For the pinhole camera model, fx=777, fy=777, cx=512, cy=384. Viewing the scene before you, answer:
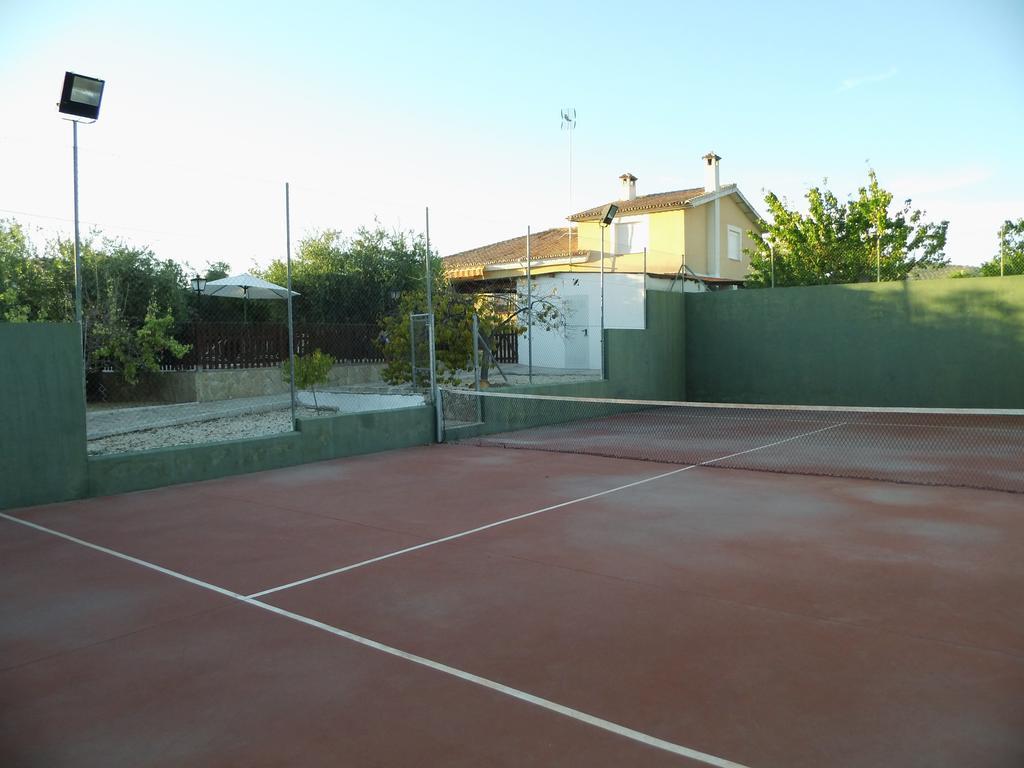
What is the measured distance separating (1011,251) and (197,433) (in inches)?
1055

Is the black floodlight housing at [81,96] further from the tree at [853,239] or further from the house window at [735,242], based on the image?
the house window at [735,242]

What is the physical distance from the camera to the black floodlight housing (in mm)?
7270

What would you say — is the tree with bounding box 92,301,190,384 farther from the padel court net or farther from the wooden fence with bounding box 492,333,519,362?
the wooden fence with bounding box 492,333,519,362

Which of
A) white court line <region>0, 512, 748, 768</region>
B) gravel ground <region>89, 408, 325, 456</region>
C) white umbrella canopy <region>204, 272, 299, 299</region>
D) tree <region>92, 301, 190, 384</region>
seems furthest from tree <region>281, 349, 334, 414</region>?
white court line <region>0, 512, 748, 768</region>

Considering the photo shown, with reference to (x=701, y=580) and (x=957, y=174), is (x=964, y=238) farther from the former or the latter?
(x=701, y=580)

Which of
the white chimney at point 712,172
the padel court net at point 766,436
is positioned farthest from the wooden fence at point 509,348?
the white chimney at point 712,172

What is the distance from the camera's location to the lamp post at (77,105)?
7.27 meters

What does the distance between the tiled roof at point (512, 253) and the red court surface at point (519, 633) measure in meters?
17.5

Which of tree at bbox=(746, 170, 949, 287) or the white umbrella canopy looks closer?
the white umbrella canopy

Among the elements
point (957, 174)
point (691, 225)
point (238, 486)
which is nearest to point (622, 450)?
point (238, 486)

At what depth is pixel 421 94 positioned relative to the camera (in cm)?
1374

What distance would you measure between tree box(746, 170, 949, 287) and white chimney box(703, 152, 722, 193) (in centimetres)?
247

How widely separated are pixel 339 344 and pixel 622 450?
748 centimetres

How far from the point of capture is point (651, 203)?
26875 millimetres
